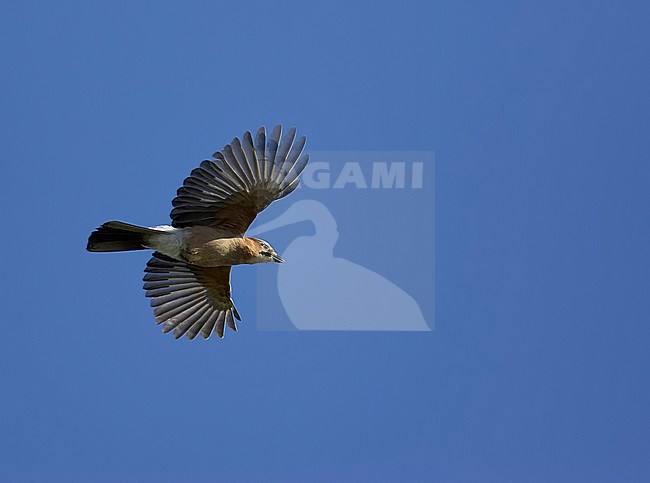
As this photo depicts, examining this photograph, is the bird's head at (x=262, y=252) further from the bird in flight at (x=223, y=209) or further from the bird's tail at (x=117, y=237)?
the bird's tail at (x=117, y=237)

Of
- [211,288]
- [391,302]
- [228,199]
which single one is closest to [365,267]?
[391,302]

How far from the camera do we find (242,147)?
4746 mm

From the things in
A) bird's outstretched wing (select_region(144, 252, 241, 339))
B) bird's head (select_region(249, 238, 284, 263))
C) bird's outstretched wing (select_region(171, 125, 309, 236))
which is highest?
bird's outstretched wing (select_region(171, 125, 309, 236))

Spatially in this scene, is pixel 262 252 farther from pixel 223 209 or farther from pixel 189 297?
pixel 189 297

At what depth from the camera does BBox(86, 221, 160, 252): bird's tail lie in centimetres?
470

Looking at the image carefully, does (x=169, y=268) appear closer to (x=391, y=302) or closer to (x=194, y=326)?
(x=194, y=326)

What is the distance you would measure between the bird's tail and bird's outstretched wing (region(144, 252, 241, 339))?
40 cm

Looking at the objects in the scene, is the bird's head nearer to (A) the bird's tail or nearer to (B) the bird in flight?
(B) the bird in flight

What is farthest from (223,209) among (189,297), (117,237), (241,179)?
(189,297)

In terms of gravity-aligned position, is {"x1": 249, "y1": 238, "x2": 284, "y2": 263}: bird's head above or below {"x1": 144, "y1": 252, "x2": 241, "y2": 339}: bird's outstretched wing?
above

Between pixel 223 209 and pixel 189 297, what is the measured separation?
598 mm

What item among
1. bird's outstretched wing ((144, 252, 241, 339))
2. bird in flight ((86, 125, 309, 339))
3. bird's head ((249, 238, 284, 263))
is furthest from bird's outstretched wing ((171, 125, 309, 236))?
bird's outstretched wing ((144, 252, 241, 339))

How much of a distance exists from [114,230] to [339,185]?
Result: 6.66 feet

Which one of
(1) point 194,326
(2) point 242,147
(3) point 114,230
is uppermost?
(2) point 242,147
